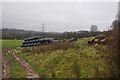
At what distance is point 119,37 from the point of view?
13.4 meters

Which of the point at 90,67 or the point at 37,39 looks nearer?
the point at 90,67

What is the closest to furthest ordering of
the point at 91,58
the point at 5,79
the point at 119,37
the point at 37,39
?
the point at 119,37
the point at 5,79
the point at 91,58
the point at 37,39

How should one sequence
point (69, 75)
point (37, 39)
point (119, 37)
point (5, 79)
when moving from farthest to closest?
point (37, 39) < point (5, 79) < point (69, 75) < point (119, 37)

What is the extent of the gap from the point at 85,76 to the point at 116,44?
3791mm

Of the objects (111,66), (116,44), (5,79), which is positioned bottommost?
(5,79)

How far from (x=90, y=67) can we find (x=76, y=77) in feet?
8.17

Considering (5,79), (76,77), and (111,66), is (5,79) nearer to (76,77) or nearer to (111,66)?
(76,77)

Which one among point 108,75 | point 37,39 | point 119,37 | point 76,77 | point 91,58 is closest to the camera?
point 119,37

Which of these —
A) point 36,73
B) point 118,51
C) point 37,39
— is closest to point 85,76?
point 118,51

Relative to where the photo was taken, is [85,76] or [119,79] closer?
[119,79]

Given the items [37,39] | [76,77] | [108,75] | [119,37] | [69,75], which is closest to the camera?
[119,37]

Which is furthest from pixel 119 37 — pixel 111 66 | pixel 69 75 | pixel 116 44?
pixel 69 75

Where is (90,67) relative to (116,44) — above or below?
below

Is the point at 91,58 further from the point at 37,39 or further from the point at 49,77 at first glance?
the point at 37,39
